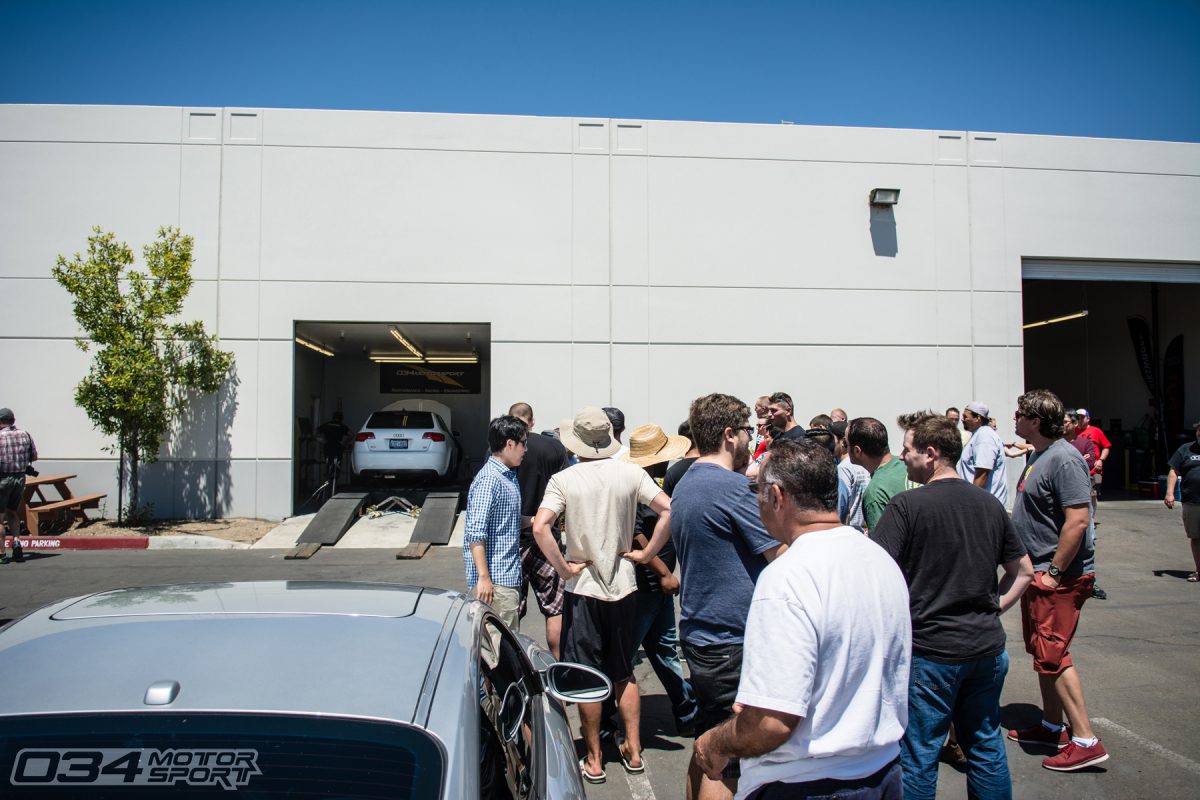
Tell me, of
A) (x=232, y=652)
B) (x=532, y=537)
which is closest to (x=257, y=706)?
(x=232, y=652)

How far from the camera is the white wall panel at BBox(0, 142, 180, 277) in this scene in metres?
12.4

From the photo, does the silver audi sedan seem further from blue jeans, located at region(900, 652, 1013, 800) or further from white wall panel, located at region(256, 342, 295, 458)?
white wall panel, located at region(256, 342, 295, 458)

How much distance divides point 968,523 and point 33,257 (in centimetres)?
1419

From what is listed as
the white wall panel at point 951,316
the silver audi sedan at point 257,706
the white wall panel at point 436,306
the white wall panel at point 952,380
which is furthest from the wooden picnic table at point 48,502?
the white wall panel at point 951,316

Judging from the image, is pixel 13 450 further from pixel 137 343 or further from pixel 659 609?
pixel 659 609

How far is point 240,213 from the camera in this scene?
41.4 feet

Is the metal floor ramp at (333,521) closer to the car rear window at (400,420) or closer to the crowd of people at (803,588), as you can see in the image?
the car rear window at (400,420)

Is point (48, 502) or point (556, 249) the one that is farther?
point (556, 249)

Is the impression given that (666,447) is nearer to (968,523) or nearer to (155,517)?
(968,523)

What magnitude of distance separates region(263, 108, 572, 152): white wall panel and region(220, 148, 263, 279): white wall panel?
58 centimetres

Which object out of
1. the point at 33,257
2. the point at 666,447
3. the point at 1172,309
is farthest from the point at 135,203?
the point at 1172,309

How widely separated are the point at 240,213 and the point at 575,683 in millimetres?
11994

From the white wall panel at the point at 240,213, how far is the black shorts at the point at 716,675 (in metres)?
11.5

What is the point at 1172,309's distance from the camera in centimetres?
1911
